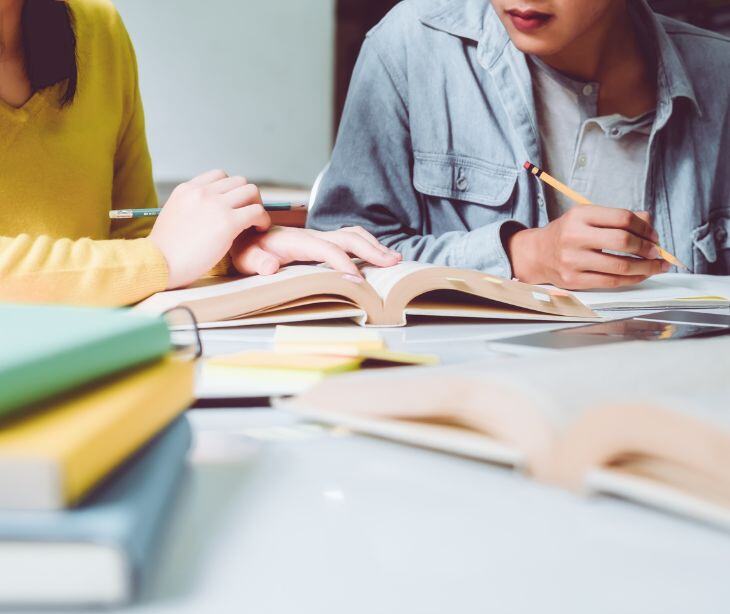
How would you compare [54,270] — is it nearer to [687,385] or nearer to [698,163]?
[687,385]

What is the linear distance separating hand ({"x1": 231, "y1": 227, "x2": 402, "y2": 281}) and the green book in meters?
0.47

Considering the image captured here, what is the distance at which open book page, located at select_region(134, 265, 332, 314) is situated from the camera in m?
0.70

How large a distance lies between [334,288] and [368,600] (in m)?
0.49

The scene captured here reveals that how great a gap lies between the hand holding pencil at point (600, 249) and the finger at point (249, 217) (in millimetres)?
384

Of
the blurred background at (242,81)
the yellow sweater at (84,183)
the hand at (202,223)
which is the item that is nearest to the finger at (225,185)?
the hand at (202,223)

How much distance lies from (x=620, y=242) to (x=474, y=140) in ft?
1.68

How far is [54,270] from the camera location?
2.37 feet

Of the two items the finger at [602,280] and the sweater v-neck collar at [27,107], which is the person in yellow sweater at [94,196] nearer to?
the sweater v-neck collar at [27,107]

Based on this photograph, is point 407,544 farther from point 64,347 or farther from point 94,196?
point 94,196

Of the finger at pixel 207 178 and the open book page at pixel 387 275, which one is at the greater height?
the finger at pixel 207 178

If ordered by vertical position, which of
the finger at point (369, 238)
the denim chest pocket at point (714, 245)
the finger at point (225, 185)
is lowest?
the denim chest pocket at point (714, 245)

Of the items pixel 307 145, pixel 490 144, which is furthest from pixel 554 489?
pixel 307 145

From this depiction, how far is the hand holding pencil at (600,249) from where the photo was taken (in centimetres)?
94

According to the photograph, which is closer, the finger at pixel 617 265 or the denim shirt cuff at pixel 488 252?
the finger at pixel 617 265
